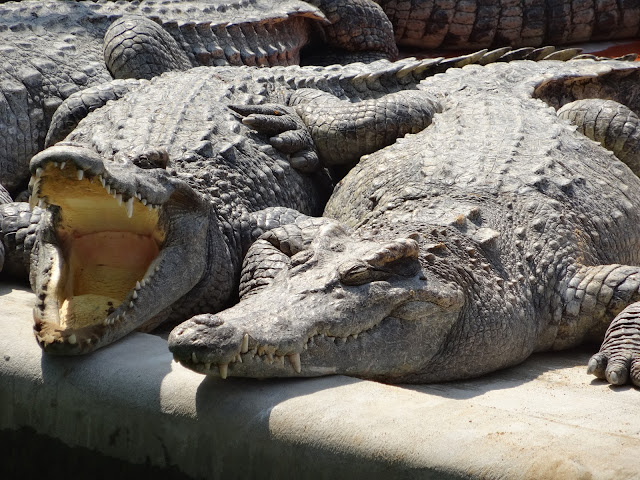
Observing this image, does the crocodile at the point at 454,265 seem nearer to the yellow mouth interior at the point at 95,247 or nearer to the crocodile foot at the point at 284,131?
the crocodile foot at the point at 284,131

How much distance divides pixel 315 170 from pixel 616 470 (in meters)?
2.88

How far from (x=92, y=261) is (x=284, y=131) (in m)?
1.46

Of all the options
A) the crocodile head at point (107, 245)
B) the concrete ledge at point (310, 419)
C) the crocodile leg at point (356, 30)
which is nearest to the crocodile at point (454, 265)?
the concrete ledge at point (310, 419)

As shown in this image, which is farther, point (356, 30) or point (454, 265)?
point (356, 30)

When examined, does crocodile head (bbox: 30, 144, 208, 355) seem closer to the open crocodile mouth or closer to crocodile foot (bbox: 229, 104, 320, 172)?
the open crocodile mouth

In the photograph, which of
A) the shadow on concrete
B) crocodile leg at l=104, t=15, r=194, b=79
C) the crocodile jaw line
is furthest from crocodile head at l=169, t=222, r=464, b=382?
crocodile leg at l=104, t=15, r=194, b=79

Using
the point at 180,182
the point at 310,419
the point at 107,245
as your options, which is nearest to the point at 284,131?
the point at 180,182

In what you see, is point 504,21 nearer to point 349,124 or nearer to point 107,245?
point 349,124

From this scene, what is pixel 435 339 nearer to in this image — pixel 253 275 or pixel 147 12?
pixel 253 275

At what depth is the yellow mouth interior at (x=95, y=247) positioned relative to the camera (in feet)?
10.5

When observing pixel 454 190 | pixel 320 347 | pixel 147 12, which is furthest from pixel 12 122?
pixel 320 347

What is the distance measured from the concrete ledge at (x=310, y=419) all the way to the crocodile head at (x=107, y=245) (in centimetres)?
11

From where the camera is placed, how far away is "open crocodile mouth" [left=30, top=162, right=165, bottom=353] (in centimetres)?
306

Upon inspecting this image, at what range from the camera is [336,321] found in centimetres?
294
